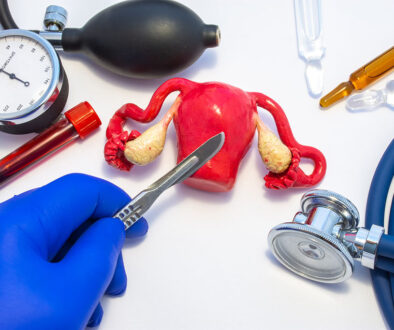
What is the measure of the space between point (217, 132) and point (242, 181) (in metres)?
0.18

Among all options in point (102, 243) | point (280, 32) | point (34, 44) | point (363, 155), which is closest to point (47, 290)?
point (102, 243)

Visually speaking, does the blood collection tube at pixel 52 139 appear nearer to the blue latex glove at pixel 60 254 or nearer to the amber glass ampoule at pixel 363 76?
the blue latex glove at pixel 60 254

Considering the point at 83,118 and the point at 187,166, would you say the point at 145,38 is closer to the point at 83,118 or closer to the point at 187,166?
the point at 83,118

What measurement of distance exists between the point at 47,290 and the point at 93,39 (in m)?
0.66

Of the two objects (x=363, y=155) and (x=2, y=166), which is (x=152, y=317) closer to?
(x=2, y=166)

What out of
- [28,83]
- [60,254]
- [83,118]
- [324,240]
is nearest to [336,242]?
[324,240]

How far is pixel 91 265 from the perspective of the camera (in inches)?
30.9

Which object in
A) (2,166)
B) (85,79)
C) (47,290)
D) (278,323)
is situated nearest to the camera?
(47,290)

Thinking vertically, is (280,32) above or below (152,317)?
above

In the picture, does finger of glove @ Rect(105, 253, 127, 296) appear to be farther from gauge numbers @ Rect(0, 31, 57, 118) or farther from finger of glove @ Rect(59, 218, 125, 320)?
gauge numbers @ Rect(0, 31, 57, 118)

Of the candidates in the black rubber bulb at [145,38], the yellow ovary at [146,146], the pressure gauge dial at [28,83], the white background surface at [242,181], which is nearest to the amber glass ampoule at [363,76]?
the white background surface at [242,181]

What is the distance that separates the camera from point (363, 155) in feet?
3.63

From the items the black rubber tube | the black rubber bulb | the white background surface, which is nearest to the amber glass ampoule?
the white background surface

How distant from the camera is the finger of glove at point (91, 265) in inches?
29.9
